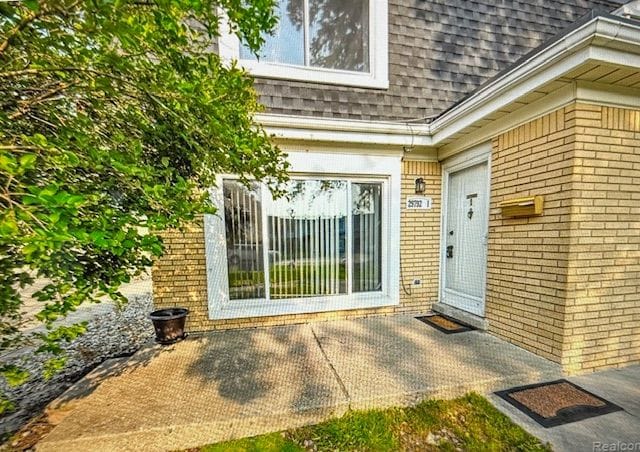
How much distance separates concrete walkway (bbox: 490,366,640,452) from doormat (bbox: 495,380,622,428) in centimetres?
5

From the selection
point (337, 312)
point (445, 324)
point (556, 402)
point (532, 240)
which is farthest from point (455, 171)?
point (556, 402)

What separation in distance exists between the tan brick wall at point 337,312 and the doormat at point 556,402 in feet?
6.15

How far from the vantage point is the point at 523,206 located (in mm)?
2828

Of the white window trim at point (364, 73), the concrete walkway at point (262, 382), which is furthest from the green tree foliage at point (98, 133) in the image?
the white window trim at point (364, 73)

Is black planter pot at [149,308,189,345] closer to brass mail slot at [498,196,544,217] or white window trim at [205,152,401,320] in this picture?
white window trim at [205,152,401,320]

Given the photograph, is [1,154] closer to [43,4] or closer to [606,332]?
[43,4]

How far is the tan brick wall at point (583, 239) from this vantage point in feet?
8.19

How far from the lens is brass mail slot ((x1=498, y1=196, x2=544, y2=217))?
2.73m

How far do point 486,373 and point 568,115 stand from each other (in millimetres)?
2593

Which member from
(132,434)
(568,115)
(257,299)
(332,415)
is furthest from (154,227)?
(568,115)

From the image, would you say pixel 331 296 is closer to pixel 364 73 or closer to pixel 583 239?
pixel 583 239

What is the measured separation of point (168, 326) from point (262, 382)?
158 centimetres

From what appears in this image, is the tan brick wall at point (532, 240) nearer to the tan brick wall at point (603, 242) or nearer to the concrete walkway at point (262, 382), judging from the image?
the tan brick wall at point (603, 242)

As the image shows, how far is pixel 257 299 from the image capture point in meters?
3.78
